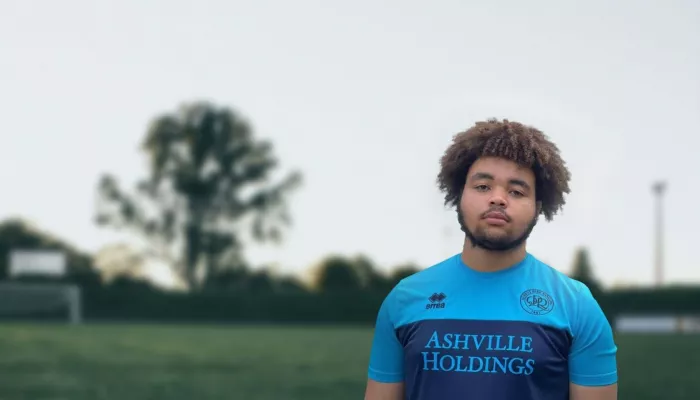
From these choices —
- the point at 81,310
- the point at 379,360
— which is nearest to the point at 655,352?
the point at 379,360

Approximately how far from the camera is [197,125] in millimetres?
61344

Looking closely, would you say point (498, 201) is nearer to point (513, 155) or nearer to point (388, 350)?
point (513, 155)

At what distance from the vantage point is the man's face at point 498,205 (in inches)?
118

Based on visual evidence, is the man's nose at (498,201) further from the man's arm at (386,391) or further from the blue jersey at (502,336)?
the man's arm at (386,391)

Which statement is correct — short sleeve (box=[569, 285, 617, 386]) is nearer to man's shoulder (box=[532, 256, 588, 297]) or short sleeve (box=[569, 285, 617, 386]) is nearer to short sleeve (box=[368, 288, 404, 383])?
man's shoulder (box=[532, 256, 588, 297])

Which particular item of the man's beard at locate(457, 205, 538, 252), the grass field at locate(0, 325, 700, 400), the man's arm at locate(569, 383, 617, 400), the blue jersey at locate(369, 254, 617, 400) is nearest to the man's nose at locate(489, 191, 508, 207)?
the man's beard at locate(457, 205, 538, 252)

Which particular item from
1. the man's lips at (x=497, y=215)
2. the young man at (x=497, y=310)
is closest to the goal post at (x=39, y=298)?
the young man at (x=497, y=310)

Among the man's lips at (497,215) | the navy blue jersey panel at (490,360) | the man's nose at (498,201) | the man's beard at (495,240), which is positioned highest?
the man's nose at (498,201)

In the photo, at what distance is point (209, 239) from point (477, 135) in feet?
180

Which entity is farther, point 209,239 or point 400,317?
A: point 209,239

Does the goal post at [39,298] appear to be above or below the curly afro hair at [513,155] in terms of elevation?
below

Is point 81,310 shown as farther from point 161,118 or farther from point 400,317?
point 400,317

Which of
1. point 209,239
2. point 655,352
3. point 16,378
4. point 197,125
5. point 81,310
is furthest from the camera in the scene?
point 197,125

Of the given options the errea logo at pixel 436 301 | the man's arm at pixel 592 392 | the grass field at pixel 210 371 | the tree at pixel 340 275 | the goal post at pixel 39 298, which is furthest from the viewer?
the tree at pixel 340 275
